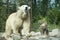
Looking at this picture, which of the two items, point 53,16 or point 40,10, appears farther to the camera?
point 40,10

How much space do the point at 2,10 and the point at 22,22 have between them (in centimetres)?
317

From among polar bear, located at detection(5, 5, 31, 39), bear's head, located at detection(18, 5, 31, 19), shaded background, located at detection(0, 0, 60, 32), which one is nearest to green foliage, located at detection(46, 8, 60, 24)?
shaded background, located at detection(0, 0, 60, 32)

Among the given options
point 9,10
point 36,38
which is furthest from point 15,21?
point 9,10

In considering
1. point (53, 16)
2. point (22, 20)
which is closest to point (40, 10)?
point (53, 16)

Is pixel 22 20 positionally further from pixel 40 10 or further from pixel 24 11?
pixel 40 10

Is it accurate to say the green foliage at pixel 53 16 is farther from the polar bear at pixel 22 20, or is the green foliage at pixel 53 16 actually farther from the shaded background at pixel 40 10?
the polar bear at pixel 22 20

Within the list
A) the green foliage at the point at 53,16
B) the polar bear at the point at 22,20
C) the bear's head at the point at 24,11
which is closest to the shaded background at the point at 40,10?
the green foliage at the point at 53,16

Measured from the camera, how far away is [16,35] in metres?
2.87

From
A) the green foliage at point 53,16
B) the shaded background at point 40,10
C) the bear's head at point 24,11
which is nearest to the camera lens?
the bear's head at point 24,11

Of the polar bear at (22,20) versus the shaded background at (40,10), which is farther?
the shaded background at (40,10)

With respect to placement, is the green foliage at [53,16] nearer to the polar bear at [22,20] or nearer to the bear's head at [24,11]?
the polar bear at [22,20]

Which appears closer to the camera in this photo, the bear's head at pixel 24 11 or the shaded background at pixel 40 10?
the bear's head at pixel 24 11

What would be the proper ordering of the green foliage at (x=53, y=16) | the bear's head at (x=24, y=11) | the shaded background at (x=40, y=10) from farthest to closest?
the green foliage at (x=53, y=16) < the shaded background at (x=40, y=10) < the bear's head at (x=24, y=11)

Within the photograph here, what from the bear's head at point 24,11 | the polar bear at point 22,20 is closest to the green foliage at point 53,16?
the polar bear at point 22,20
